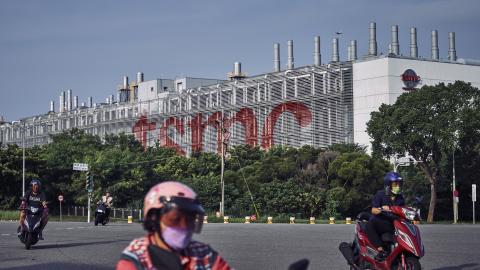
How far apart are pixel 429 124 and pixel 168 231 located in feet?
190

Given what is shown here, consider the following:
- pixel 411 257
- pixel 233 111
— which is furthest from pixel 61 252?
pixel 233 111

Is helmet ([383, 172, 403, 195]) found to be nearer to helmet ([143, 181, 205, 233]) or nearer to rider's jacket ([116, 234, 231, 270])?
rider's jacket ([116, 234, 231, 270])

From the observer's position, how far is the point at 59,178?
260 ft

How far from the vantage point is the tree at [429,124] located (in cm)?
6012

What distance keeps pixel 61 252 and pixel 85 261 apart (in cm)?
275

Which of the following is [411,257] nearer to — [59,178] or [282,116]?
[59,178]

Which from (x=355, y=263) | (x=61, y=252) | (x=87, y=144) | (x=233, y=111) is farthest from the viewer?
Result: (x=233, y=111)

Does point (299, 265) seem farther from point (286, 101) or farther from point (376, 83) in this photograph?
point (286, 101)

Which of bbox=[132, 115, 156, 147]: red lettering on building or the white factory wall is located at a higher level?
the white factory wall

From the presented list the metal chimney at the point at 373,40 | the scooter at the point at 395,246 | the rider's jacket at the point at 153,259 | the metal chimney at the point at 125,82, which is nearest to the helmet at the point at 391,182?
the scooter at the point at 395,246

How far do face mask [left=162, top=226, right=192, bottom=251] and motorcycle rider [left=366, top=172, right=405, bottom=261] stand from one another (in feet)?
26.4

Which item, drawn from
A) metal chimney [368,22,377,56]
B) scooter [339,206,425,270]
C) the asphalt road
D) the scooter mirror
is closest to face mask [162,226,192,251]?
the scooter mirror

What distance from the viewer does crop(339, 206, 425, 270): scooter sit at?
11383 millimetres

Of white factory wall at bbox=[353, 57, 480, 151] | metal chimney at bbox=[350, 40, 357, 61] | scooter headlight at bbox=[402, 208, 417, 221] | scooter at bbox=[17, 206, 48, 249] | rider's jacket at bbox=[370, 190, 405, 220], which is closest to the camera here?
scooter headlight at bbox=[402, 208, 417, 221]
